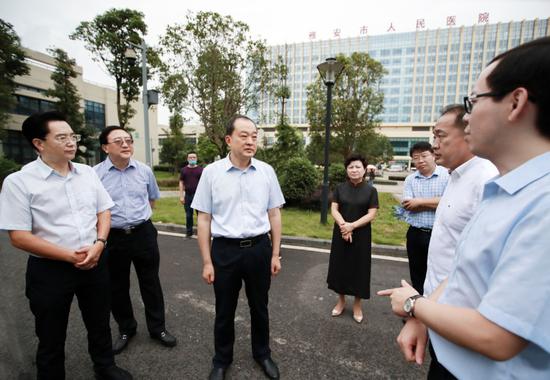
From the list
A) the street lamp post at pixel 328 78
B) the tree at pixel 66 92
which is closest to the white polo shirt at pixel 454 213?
the street lamp post at pixel 328 78

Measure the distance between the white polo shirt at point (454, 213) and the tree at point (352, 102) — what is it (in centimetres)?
1453

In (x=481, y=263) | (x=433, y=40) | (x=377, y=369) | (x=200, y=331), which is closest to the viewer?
(x=481, y=263)

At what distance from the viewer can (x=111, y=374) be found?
224 cm

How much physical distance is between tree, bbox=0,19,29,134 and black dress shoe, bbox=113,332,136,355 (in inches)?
895

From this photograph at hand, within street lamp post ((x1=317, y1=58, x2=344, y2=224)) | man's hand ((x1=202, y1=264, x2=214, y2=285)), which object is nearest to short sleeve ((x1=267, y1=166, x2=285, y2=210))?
man's hand ((x1=202, y1=264, x2=214, y2=285))

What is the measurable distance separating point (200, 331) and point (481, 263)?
9.29 feet

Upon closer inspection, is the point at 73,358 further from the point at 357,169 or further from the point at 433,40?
the point at 433,40

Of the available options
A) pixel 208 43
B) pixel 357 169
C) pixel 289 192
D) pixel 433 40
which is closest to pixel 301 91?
pixel 433 40

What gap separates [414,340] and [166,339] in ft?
7.76

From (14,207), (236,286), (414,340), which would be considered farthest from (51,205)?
(414,340)

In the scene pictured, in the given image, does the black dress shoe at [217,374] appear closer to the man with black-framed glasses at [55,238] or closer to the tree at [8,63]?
the man with black-framed glasses at [55,238]

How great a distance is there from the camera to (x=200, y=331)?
297cm

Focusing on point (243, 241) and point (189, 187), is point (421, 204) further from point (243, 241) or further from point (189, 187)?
point (189, 187)

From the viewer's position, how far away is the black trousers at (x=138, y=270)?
2.72 meters
